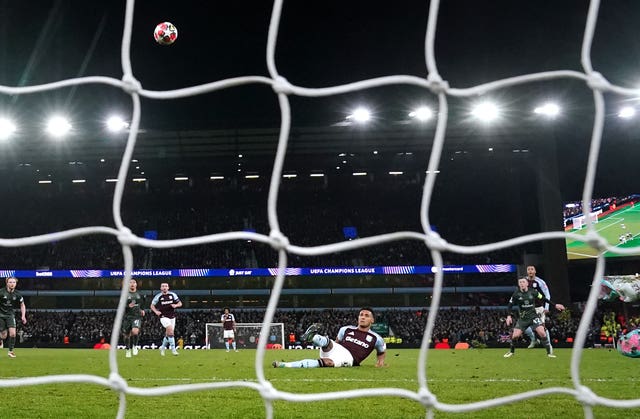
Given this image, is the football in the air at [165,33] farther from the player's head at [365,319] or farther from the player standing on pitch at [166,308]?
the player standing on pitch at [166,308]

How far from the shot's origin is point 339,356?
7.83 metres

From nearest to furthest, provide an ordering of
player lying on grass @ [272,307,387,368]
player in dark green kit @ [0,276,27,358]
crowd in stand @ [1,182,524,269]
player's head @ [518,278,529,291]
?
player lying on grass @ [272,307,387,368] → player's head @ [518,278,529,291] → player in dark green kit @ [0,276,27,358] → crowd in stand @ [1,182,524,269]

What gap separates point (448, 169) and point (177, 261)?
16889 millimetres

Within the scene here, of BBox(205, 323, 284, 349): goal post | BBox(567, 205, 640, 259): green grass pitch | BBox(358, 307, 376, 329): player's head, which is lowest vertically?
BBox(205, 323, 284, 349): goal post

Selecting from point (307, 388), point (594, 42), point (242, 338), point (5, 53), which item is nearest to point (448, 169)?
point (242, 338)

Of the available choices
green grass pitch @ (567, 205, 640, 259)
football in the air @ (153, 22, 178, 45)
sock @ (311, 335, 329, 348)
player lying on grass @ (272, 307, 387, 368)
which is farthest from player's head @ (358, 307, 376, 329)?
green grass pitch @ (567, 205, 640, 259)

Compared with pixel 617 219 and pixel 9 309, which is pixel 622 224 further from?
pixel 9 309

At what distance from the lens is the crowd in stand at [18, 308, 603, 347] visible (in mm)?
26234

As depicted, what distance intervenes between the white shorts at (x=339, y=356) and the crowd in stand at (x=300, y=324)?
17.9 meters

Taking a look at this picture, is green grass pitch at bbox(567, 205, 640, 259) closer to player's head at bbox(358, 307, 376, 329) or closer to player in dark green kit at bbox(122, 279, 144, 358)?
player in dark green kit at bbox(122, 279, 144, 358)

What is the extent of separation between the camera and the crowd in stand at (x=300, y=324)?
26.2m

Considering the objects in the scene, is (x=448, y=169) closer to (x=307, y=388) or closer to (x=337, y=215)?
(x=337, y=215)

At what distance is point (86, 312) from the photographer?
33.4m

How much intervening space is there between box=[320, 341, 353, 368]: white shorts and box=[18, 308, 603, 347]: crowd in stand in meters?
17.9
